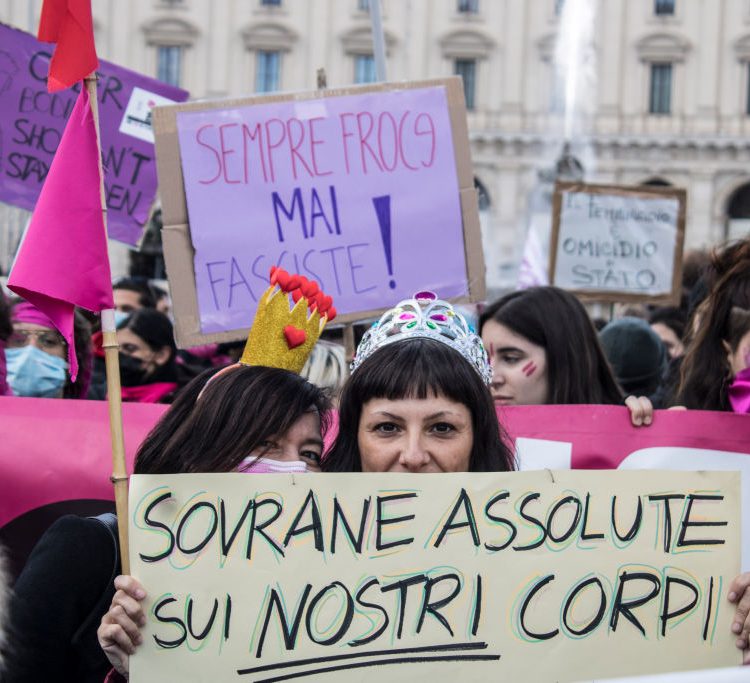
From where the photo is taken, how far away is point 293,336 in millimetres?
2385

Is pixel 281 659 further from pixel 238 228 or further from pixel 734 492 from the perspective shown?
pixel 238 228

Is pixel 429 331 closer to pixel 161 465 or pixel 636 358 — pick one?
pixel 161 465

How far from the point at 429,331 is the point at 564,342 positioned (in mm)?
1087

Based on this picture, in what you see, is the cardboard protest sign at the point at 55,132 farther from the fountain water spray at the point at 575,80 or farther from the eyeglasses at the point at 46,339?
the fountain water spray at the point at 575,80

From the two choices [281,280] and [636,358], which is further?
[636,358]

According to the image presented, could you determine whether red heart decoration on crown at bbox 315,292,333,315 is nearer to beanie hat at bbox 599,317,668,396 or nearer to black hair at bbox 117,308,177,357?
beanie hat at bbox 599,317,668,396

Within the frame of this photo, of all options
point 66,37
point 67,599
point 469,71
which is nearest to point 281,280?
point 66,37

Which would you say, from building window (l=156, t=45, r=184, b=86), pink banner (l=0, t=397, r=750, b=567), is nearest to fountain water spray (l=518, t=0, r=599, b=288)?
→ building window (l=156, t=45, r=184, b=86)

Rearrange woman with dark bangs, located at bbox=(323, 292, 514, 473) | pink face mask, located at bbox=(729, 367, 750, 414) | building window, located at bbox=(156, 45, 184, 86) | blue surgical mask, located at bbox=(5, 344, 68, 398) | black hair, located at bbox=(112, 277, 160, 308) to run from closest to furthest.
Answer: woman with dark bangs, located at bbox=(323, 292, 514, 473)
pink face mask, located at bbox=(729, 367, 750, 414)
blue surgical mask, located at bbox=(5, 344, 68, 398)
black hair, located at bbox=(112, 277, 160, 308)
building window, located at bbox=(156, 45, 184, 86)

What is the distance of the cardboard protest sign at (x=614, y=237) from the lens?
22.9ft

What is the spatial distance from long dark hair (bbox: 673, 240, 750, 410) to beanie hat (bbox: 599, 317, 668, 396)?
4.06 feet

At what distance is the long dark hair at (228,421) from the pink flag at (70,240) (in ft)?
0.76

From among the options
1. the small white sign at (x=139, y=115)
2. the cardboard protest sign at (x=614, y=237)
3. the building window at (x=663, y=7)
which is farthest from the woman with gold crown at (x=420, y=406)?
the building window at (x=663, y=7)

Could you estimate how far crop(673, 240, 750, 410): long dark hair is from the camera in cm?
336
